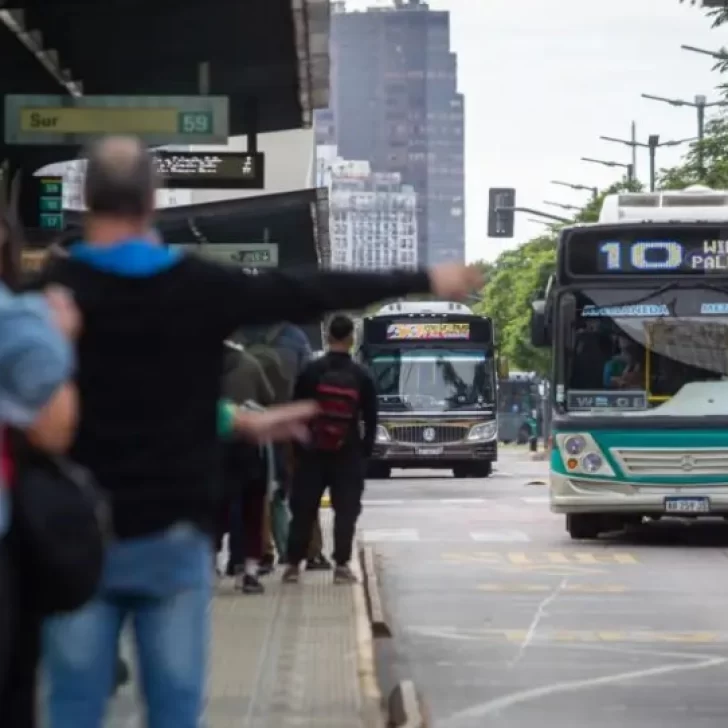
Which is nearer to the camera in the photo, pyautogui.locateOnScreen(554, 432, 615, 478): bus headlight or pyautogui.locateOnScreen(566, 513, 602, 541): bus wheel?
pyautogui.locateOnScreen(554, 432, 615, 478): bus headlight

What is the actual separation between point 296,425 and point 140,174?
936 millimetres

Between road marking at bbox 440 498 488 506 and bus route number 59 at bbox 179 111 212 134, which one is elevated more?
bus route number 59 at bbox 179 111 212 134

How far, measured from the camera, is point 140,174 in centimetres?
569

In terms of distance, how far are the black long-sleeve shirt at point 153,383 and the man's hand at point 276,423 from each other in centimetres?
43

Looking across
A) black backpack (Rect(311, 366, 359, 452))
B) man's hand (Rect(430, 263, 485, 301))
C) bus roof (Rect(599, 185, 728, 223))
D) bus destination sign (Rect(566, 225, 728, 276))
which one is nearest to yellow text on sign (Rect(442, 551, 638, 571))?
bus destination sign (Rect(566, 225, 728, 276))

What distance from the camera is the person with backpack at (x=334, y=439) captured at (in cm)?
1552

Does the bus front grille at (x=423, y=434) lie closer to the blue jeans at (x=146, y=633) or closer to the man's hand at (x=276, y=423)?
the man's hand at (x=276, y=423)

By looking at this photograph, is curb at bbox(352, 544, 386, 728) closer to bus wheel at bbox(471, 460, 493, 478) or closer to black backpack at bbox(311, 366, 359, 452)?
black backpack at bbox(311, 366, 359, 452)

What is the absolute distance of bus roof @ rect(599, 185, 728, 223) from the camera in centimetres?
2189

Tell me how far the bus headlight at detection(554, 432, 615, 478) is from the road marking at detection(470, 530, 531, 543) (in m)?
1.43

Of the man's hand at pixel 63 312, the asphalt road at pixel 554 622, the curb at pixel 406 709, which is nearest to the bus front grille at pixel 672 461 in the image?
the asphalt road at pixel 554 622

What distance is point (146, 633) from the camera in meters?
5.78

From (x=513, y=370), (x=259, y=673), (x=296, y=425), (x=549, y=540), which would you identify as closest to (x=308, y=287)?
(x=296, y=425)

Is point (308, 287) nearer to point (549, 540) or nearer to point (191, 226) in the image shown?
point (549, 540)
